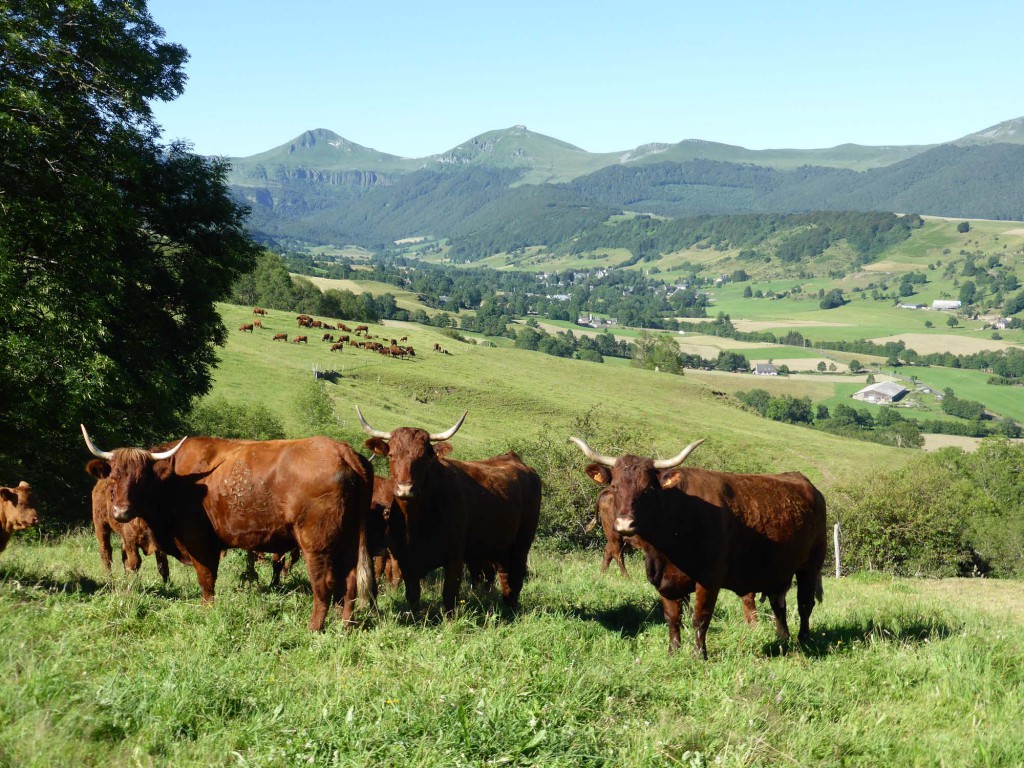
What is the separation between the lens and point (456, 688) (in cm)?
657

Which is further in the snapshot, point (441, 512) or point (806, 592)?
point (806, 592)

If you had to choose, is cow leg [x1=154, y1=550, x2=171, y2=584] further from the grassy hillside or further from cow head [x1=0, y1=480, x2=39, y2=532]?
the grassy hillside

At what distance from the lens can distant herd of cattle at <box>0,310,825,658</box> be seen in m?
9.25

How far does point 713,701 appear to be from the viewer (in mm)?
7078

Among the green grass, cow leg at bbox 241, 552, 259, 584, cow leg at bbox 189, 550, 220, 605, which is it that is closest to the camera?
the green grass

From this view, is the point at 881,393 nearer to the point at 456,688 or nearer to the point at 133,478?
the point at 133,478

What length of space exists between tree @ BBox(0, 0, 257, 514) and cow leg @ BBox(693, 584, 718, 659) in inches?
536

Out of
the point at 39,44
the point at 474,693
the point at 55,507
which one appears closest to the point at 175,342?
the point at 55,507

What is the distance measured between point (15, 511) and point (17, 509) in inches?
1.9

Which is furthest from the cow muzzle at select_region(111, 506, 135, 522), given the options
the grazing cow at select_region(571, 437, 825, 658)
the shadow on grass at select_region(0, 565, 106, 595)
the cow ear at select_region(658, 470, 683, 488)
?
the cow ear at select_region(658, 470, 683, 488)

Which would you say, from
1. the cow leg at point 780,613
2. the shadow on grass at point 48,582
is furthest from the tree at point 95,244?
the cow leg at point 780,613

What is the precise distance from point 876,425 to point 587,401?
61932 millimetres

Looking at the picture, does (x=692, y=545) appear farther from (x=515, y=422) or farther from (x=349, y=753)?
(x=515, y=422)

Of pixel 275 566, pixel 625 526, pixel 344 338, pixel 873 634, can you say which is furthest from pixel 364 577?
pixel 344 338
